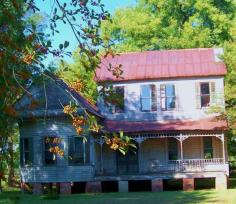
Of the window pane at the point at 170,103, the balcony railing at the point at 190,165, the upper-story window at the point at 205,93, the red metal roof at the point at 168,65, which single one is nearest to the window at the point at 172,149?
the balcony railing at the point at 190,165

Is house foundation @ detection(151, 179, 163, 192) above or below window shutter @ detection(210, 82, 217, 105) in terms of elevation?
below

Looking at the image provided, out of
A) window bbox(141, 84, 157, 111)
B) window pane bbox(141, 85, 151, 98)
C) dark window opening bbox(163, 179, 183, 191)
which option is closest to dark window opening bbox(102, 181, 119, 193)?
dark window opening bbox(163, 179, 183, 191)

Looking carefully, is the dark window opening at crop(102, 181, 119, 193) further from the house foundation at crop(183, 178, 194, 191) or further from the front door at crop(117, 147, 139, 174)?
the house foundation at crop(183, 178, 194, 191)

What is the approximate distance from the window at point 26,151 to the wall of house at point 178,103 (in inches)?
183

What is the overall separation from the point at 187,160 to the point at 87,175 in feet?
18.1

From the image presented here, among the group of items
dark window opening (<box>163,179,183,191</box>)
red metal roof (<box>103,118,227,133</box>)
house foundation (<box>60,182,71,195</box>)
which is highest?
red metal roof (<box>103,118,227,133</box>)

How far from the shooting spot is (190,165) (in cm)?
2847

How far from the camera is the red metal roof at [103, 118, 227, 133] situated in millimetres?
27953

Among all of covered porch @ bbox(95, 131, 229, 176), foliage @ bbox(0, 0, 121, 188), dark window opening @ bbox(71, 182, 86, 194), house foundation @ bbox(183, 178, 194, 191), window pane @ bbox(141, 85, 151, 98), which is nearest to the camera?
A: foliage @ bbox(0, 0, 121, 188)

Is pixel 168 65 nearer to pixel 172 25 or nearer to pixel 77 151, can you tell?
pixel 77 151

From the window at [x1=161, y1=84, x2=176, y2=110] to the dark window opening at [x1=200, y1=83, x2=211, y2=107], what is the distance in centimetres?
159

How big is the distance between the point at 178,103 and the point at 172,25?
15.2 metres

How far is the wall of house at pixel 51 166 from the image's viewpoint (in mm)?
28016

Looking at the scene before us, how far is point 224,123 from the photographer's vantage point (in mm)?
28406
